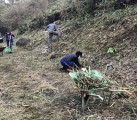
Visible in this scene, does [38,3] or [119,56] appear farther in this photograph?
[38,3]

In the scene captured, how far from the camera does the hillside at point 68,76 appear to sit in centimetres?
506

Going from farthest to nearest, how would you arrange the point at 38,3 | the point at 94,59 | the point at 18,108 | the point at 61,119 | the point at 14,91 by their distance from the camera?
1. the point at 38,3
2. the point at 94,59
3. the point at 14,91
4. the point at 18,108
5. the point at 61,119

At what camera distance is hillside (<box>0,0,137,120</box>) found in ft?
16.6

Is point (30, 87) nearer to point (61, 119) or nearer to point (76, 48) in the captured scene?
point (61, 119)

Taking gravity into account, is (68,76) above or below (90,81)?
below

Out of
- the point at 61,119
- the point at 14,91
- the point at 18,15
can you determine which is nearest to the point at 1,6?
the point at 18,15

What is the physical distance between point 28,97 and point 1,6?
28.7 meters

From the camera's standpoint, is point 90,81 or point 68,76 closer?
point 90,81

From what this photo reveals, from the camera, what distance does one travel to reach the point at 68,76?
802 centimetres

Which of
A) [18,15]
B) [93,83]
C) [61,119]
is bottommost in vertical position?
[61,119]

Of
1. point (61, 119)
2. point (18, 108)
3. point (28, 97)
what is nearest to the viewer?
point (61, 119)

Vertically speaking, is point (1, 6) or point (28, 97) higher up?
point (1, 6)

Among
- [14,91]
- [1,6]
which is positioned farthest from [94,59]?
[1,6]

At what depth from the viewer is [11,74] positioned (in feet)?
28.2
